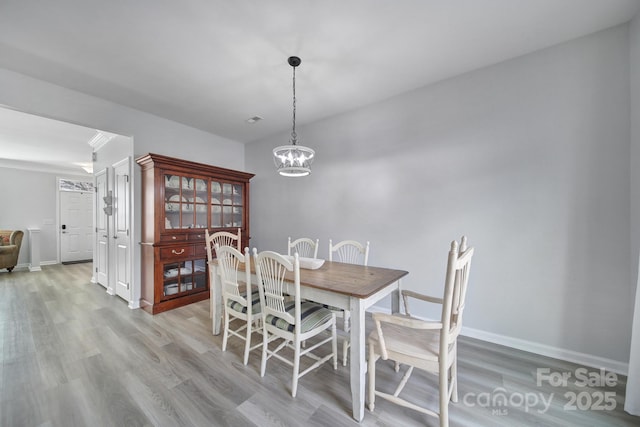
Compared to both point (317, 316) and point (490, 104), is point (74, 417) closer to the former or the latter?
point (317, 316)

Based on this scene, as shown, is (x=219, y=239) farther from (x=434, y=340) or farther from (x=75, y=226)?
(x=75, y=226)

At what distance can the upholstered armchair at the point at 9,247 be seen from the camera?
5008 mm

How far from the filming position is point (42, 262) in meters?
6.01

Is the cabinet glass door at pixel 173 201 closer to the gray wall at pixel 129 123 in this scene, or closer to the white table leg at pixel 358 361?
the gray wall at pixel 129 123

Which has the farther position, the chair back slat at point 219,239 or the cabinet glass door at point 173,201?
the cabinet glass door at point 173,201

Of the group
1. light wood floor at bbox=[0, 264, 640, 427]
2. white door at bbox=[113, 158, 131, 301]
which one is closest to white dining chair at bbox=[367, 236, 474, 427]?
light wood floor at bbox=[0, 264, 640, 427]

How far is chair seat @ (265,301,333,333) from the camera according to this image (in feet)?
5.70

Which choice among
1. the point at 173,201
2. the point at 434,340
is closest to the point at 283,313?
the point at 434,340

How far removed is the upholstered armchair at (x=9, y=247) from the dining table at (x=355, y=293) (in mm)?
6098

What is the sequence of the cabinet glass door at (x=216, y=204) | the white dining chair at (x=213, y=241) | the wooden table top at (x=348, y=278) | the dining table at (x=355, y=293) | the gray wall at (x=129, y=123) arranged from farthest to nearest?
the cabinet glass door at (x=216, y=204) → the white dining chair at (x=213, y=241) → the gray wall at (x=129, y=123) → the wooden table top at (x=348, y=278) → the dining table at (x=355, y=293)

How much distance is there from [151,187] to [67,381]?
2.10 metres

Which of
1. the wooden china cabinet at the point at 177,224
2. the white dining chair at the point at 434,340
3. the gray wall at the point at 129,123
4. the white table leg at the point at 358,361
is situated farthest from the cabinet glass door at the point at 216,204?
the white dining chair at the point at 434,340

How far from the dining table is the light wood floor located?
268mm

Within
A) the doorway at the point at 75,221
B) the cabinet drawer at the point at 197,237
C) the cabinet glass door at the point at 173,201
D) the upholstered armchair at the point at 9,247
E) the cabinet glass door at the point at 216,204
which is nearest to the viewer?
the cabinet glass door at the point at 173,201
